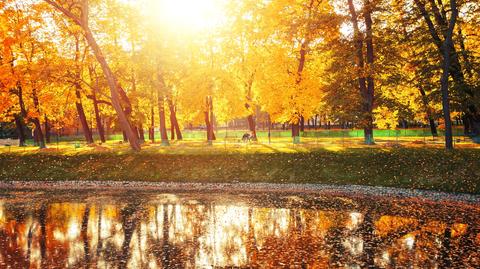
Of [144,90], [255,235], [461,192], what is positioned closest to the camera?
[255,235]

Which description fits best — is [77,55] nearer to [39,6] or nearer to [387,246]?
[39,6]

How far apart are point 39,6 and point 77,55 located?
6537 mm

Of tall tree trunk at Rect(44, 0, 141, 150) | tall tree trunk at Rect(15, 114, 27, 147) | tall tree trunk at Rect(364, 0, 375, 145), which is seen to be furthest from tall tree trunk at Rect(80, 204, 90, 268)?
tall tree trunk at Rect(15, 114, 27, 147)

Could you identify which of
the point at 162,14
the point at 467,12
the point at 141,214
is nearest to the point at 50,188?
the point at 141,214

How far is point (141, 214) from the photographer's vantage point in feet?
65.6

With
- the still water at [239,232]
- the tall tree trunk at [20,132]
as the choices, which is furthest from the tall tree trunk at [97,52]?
the tall tree trunk at [20,132]

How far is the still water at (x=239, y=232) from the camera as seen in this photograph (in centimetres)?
1286

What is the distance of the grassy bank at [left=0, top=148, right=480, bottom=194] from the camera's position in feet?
82.0

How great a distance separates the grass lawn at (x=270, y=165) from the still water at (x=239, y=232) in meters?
3.63

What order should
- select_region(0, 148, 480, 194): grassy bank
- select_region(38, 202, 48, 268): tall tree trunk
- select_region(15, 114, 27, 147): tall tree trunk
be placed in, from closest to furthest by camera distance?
1. select_region(38, 202, 48, 268): tall tree trunk
2. select_region(0, 148, 480, 194): grassy bank
3. select_region(15, 114, 27, 147): tall tree trunk

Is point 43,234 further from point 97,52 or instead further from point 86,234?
point 97,52

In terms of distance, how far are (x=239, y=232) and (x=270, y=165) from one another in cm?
1364

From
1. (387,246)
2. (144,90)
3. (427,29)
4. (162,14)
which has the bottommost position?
(387,246)

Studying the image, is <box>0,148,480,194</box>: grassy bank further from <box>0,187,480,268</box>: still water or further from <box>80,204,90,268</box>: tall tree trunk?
<box>80,204,90,268</box>: tall tree trunk
